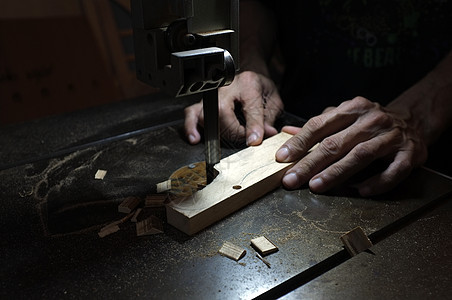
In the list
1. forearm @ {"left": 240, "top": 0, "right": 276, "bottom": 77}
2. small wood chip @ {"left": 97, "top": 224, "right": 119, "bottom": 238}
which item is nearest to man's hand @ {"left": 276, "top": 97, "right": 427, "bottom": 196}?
small wood chip @ {"left": 97, "top": 224, "right": 119, "bottom": 238}

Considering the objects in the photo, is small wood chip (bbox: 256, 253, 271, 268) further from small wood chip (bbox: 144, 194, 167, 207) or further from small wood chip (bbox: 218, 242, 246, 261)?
small wood chip (bbox: 144, 194, 167, 207)

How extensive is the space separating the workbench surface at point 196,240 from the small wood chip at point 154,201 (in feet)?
0.12

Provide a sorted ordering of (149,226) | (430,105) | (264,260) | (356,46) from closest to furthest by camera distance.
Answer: (264,260), (149,226), (430,105), (356,46)

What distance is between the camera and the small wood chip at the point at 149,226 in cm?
101

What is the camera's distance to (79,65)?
2.96 meters

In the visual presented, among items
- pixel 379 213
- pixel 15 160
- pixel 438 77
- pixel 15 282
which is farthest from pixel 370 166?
pixel 15 160

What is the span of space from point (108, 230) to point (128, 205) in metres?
0.10

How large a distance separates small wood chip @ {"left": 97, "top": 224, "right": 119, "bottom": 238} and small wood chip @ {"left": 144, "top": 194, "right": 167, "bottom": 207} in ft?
0.37

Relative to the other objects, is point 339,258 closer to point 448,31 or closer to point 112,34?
point 448,31

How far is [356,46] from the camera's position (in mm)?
1824

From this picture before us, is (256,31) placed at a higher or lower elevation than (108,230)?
higher

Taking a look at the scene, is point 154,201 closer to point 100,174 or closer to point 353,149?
point 100,174

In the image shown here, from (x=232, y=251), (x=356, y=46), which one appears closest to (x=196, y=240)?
(x=232, y=251)

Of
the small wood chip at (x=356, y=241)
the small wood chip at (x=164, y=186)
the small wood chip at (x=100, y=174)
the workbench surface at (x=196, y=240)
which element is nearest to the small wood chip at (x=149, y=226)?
the workbench surface at (x=196, y=240)
